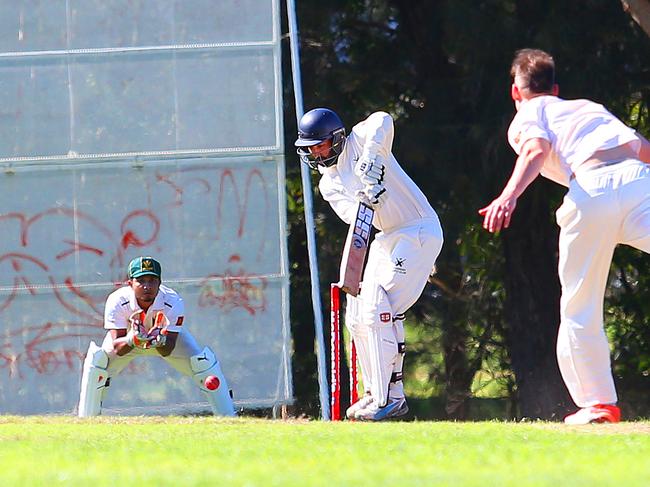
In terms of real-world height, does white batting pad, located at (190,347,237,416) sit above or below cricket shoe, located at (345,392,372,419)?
above

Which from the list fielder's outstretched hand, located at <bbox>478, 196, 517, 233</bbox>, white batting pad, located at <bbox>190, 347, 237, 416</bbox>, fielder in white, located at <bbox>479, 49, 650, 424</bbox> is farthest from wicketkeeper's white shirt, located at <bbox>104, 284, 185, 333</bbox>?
fielder's outstretched hand, located at <bbox>478, 196, 517, 233</bbox>

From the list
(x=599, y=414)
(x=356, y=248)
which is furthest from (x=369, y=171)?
(x=599, y=414)

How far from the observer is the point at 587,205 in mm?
8305

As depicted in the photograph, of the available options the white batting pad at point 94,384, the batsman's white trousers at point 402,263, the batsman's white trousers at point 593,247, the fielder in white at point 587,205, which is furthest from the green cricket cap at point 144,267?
the batsman's white trousers at point 593,247

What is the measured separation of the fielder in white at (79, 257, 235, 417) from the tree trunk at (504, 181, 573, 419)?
6359mm

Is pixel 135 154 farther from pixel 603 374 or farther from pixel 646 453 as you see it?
pixel 646 453

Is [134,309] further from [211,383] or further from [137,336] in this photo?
[211,383]

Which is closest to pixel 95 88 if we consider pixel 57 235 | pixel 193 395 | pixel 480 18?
pixel 57 235

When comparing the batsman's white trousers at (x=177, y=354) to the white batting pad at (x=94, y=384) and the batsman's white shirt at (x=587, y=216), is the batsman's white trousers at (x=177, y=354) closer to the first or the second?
the white batting pad at (x=94, y=384)

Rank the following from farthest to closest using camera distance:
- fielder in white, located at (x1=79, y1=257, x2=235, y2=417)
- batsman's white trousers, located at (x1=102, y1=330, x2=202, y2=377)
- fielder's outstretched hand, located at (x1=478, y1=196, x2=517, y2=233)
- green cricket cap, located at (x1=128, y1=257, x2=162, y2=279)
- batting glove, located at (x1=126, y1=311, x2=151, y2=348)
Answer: batsman's white trousers, located at (x1=102, y1=330, x2=202, y2=377)
green cricket cap, located at (x1=128, y1=257, x2=162, y2=279)
fielder in white, located at (x1=79, y1=257, x2=235, y2=417)
batting glove, located at (x1=126, y1=311, x2=151, y2=348)
fielder's outstretched hand, located at (x1=478, y1=196, x2=517, y2=233)

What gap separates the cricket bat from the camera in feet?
32.6

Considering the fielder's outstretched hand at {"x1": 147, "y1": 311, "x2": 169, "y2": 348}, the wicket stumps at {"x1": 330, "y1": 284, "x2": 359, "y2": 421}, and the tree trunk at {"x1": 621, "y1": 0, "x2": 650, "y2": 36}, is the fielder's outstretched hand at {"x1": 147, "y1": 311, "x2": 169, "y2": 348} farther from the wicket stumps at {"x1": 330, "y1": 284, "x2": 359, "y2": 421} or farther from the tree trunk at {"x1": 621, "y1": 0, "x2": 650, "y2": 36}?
the tree trunk at {"x1": 621, "y1": 0, "x2": 650, "y2": 36}

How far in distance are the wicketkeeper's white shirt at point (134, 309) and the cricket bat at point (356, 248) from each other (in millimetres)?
2247

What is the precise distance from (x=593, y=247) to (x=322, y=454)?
88.1 inches
